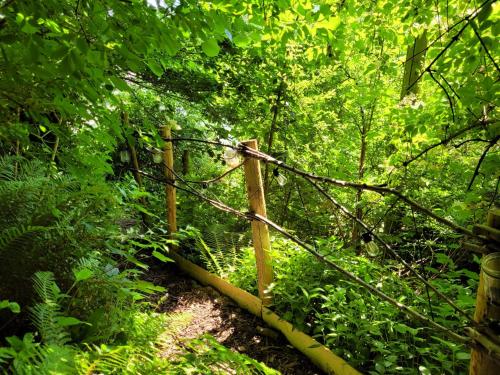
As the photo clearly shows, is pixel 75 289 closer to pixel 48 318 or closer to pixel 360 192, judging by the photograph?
pixel 48 318

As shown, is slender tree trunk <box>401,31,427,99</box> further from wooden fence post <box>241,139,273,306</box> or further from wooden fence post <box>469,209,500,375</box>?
wooden fence post <box>469,209,500,375</box>

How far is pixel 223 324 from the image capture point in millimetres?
3455

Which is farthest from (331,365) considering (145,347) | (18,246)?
(18,246)

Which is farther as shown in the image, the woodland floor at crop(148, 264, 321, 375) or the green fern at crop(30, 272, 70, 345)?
the woodland floor at crop(148, 264, 321, 375)

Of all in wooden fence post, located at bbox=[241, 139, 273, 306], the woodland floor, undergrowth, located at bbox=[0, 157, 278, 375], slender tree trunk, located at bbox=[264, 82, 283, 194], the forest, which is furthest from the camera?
slender tree trunk, located at bbox=[264, 82, 283, 194]

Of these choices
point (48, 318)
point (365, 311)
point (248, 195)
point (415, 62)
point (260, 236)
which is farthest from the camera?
point (415, 62)

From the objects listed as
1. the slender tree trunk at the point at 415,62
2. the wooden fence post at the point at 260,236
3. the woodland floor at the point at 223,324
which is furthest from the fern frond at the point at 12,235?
the slender tree trunk at the point at 415,62

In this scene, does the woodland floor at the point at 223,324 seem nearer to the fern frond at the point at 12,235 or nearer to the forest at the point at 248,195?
the forest at the point at 248,195

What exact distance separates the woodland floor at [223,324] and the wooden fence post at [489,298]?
168cm

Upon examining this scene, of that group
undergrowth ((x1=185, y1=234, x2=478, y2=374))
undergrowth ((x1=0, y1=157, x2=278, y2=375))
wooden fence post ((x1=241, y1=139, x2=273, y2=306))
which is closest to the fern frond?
undergrowth ((x1=0, y1=157, x2=278, y2=375))

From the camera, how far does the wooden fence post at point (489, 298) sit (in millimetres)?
1061

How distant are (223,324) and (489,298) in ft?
9.17

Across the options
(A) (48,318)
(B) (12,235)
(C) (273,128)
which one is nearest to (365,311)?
(A) (48,318)

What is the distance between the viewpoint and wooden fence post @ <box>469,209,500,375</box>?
1.06 meters
